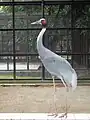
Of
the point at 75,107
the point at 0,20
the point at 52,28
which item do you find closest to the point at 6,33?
the point at 0,20

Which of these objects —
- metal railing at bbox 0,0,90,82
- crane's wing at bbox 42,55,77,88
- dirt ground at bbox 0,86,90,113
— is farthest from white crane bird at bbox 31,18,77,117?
metal railing at bbox 0,0,90,82

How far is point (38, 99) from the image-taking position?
764 cm

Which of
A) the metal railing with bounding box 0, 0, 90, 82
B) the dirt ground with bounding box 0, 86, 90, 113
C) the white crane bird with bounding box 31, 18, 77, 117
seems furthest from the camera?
the metal railing with bounding box 0, 0, 90, 82

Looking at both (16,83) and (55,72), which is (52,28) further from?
(55,72)

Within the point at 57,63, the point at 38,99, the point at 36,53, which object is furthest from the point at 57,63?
the point at 36,53

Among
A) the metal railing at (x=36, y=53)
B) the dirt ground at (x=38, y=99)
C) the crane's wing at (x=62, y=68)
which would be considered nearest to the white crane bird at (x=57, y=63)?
the crane's wing at (x=62, y=68)

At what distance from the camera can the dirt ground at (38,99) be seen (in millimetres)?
6344

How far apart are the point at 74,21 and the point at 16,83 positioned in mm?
2692

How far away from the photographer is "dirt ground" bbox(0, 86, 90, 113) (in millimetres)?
6344

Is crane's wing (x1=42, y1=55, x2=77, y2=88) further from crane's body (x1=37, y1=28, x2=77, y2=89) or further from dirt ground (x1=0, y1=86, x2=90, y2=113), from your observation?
dirt ground (x1=0, y1=86, x2=90, y2=113)

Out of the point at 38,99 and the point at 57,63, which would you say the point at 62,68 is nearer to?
the point at 57,63

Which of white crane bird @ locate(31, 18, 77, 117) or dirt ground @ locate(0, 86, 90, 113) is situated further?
dirt ground @ locate(0, 86, 90, 113)

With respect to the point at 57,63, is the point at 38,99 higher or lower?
lower

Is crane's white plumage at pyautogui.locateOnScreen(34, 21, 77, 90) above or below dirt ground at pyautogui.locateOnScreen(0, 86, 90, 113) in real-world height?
above
